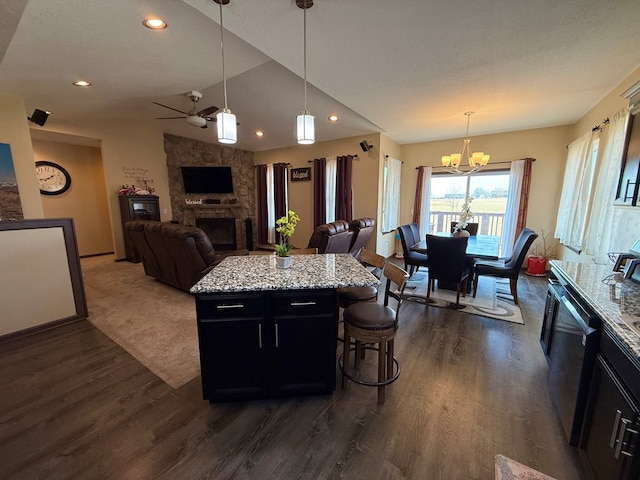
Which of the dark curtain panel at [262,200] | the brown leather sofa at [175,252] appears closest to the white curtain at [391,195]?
the brown leather sofa at [175,252]

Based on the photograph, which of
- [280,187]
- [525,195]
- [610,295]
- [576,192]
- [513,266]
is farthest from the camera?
[280,187]

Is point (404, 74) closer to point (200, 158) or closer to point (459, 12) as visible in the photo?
point (459, 12)

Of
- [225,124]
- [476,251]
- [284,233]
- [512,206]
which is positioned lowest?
[476,251]

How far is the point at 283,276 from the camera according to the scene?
1.84 meters

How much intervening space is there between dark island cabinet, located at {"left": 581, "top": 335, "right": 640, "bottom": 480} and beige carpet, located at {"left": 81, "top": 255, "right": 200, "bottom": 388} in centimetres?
249

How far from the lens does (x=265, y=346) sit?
1.74 meters

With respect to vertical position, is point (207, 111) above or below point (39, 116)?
above

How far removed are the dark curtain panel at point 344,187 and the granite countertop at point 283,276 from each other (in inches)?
137

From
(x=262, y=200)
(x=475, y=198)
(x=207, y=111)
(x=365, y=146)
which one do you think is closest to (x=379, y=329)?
(x=207, y=111)

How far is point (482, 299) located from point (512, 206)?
2.56 m

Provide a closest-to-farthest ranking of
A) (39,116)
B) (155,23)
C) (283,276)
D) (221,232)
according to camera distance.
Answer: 1. (283,276)
2. (155,23)
3. (39,116)
4. (221,232)

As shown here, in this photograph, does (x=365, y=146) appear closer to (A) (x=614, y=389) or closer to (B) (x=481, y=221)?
(B) (x=481, y=221)

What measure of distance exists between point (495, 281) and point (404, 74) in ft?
12.2

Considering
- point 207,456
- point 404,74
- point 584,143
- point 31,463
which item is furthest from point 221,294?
point 584,143
